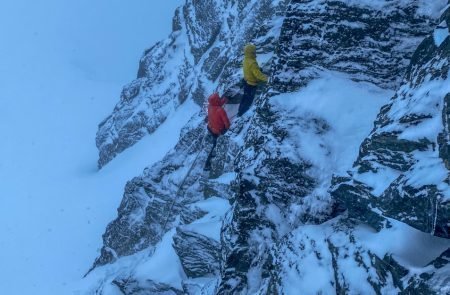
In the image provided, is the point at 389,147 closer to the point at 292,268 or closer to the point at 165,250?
the point at 292,268

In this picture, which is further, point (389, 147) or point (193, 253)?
point (193, 253)

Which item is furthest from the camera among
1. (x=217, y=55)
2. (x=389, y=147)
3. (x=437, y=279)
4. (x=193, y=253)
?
(x=217, y=55)

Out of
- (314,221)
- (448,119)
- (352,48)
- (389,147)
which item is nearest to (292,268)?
(314,221)

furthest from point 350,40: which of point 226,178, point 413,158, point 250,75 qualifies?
point 226,178

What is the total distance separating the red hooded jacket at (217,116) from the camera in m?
13.1

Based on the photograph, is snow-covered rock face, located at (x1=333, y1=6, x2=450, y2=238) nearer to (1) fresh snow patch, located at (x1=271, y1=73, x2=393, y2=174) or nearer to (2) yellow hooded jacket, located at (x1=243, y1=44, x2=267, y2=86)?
(1) fresh snow patch, located at (x1=271, y1=73, x2=393, y2=174)

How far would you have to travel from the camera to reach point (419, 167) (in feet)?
17.9

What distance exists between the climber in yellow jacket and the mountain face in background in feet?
1.44

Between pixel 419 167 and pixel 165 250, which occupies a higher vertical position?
pixel 419 167

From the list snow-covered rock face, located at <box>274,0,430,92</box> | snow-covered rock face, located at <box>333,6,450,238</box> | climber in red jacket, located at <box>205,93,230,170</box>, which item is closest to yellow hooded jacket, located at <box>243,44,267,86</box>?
climber in red jacket, located at <box>205,93,230,170</box>

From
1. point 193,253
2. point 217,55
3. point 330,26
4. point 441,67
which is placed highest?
point 217,55

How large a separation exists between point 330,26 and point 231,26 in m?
17.9

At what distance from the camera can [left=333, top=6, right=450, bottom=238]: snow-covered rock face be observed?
502cm

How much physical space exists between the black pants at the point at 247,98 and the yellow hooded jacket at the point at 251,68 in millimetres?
272
